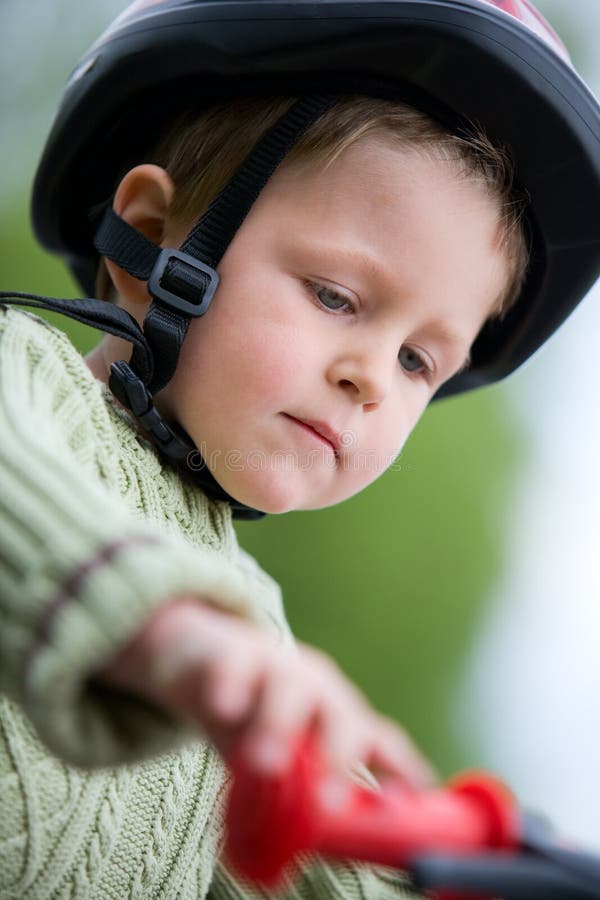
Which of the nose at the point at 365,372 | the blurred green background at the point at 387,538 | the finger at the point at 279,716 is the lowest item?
the blurred green background at the point at 387,538

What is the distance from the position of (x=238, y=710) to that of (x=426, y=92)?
899 millimetres


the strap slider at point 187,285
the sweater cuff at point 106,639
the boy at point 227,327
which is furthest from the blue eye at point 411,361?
the sweater cuff at point 106,639

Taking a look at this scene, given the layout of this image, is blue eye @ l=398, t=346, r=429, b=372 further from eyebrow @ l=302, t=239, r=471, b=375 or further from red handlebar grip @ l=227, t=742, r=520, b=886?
red handlebar grip @ l=227, t=742, r=520, b=886

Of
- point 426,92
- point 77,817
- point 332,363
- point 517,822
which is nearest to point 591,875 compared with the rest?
point 517,822

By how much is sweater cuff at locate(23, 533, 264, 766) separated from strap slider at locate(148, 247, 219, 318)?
0.58m

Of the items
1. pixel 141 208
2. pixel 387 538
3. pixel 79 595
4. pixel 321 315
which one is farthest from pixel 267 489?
pixel 387 538

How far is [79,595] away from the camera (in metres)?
0.52

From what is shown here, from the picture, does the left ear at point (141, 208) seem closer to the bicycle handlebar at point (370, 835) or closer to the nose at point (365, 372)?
the nose at point (365, 372)

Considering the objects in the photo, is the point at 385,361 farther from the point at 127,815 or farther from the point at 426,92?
the point at 127,815

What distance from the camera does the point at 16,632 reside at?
53 cm

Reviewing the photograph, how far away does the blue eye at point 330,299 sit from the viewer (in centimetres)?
108

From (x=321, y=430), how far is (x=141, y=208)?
A: 387 millimetres

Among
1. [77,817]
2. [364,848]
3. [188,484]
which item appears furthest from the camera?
[188,484]

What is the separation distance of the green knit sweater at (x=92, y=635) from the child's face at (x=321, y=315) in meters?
0.11
